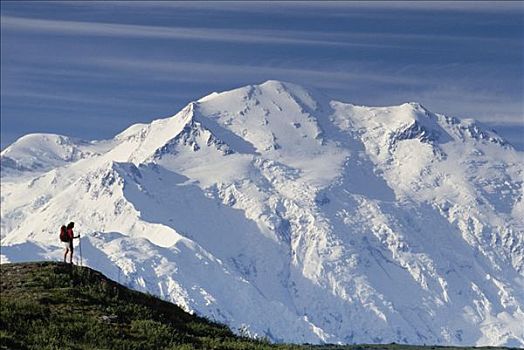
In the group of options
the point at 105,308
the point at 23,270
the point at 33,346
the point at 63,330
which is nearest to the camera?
the point at 33,346

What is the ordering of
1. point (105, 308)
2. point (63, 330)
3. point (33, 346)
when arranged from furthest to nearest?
point (105, 308), point (63, 330), point (33, 346)

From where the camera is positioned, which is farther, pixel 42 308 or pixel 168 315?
pixel 168 315

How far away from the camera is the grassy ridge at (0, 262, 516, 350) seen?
3719 cm

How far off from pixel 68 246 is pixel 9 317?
777 cm

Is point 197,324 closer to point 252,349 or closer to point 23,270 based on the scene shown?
point 252,349

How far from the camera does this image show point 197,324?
Result: 42.8 meters

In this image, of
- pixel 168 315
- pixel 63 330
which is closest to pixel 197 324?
pixel 168 315

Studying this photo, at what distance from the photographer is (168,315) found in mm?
43094

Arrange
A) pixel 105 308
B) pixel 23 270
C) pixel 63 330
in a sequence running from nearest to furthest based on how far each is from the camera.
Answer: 1. pixel 63 330
2. pixel 105 308
3. pixel 23 270

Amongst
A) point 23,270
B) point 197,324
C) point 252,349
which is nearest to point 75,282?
point 23,270

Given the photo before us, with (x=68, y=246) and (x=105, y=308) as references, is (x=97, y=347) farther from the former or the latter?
(x=68, y=246)

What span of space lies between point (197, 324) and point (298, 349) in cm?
416

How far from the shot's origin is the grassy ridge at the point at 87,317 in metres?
37.2

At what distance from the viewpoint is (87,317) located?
129 ft
